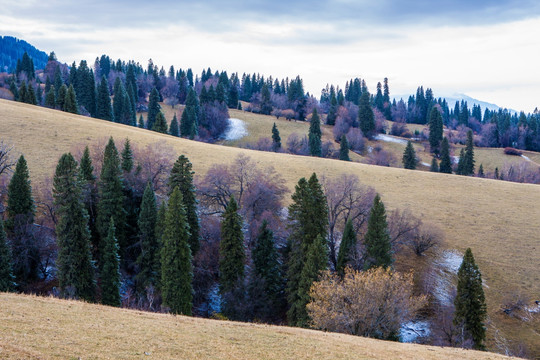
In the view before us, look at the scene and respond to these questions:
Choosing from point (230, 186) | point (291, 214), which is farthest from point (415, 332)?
point (230, 186)

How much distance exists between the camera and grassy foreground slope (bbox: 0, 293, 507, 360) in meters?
14.6

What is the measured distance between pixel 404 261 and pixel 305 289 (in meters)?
17.7

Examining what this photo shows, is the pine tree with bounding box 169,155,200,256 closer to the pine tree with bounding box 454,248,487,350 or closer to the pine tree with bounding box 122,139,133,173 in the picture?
the pine tree with bounding box 122,139,133,173

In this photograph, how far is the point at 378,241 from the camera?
4581 centimetres

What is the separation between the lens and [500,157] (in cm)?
13562

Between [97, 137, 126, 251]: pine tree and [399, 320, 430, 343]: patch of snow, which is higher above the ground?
[97, 137, 126, 251]: pine tree

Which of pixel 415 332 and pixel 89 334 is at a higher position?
pixel 89 334

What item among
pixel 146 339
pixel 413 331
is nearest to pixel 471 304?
pixel 413 331

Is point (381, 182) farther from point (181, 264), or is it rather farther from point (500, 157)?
point (500, 157)

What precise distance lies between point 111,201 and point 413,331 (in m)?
Result: 34.4

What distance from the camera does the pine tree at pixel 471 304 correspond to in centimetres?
3878

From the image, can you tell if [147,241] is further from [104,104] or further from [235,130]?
[235,130]

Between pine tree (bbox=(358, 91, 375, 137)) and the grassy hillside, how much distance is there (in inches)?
2722

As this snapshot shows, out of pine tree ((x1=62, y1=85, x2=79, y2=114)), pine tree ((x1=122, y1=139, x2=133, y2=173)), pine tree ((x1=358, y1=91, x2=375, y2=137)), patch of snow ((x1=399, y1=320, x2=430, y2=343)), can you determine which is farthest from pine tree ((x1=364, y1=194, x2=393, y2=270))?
pine tree ((x1=358, y1=91, x2=375, y2=137))
